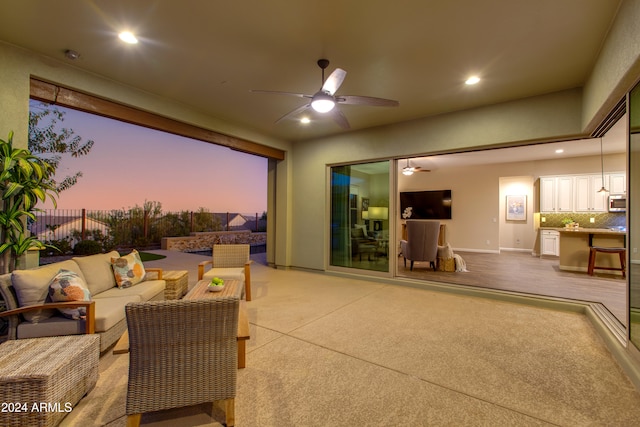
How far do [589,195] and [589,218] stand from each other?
635 millimetres

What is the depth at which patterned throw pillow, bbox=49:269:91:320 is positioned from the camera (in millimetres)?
2344

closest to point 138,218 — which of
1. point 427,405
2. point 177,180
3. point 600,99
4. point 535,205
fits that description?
point 177,180

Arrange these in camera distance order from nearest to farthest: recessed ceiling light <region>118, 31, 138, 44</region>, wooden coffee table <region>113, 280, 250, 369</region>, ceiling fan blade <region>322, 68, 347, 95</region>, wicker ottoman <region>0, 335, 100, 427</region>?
1. wicker ottoman <region>0, 335, 100, 427</region>
2. wooden coffee table <region>113, 280, 250, 369</region>
3. ceiling fan blade <region>322, 68, 347, 95</region>
4. recessed ceiling light <region>118, 31, 138, 44</region>

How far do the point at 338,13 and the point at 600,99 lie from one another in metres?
2.79

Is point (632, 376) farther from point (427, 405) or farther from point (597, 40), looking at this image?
point (597, 40)

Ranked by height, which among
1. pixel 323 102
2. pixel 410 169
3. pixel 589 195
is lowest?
pixel 589 195

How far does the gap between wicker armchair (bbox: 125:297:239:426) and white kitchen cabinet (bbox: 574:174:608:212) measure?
9.87 meters

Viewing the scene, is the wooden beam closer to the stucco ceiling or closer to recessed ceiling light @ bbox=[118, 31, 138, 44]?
the stucco ceiling

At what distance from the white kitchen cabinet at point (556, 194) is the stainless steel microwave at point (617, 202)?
79 cm

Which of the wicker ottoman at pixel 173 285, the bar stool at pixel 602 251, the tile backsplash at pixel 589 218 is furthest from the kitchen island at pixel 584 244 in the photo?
the wicker ottoman at pixel 173 285

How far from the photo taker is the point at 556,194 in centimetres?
808

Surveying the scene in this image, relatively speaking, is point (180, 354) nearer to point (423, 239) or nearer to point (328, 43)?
point (328, 43)

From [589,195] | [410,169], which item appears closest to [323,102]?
[410,169]

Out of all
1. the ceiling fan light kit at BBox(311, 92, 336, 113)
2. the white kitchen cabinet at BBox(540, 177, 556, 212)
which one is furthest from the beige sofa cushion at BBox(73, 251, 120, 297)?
the white kitchen cabinet at BBox(540, 177, 556, 212)
